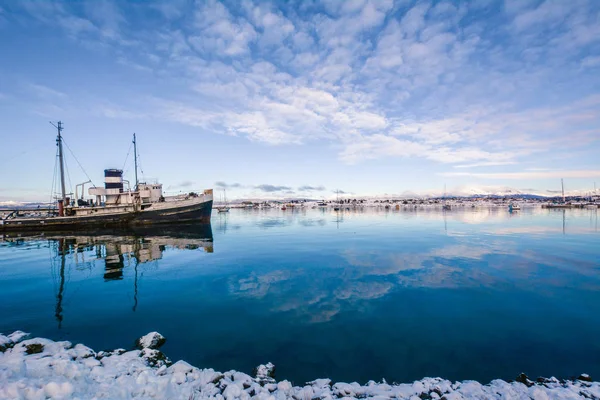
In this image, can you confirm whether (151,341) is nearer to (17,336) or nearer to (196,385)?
(196,385)

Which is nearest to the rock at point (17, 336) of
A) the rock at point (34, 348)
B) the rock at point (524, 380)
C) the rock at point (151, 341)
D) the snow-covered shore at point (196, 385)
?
the rock at point (34, 348)

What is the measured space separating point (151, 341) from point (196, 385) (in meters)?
2.61

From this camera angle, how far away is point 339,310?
9.84 metres

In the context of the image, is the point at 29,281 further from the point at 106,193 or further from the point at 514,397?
the point at 106,193

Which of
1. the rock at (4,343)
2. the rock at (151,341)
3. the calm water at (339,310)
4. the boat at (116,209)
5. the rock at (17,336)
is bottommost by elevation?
the calm water at (339,310)

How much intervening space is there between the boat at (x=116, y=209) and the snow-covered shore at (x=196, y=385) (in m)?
43.2

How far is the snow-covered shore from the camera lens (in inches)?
201

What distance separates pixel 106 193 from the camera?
47.1 metres

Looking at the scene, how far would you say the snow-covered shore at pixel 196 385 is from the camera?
5.11 m

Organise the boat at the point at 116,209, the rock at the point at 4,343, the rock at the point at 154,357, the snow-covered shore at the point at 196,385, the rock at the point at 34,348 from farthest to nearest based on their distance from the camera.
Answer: the boat at the point at 116,209 < the rock at the point at 4,343 < the rock at the point at 34,348 < the rock at the point at 154,357 < the snow-covered shore at the point at 196,385

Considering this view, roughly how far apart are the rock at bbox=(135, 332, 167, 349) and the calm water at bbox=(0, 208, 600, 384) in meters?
0.41

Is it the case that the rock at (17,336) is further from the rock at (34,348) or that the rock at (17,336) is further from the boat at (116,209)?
the boat at (116,209)

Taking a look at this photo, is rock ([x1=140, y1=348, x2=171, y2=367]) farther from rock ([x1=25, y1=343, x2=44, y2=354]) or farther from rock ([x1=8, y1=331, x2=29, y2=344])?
rock ([x1=8, y1=331, x2=29, y2=344])

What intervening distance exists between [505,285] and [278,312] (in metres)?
10.1
